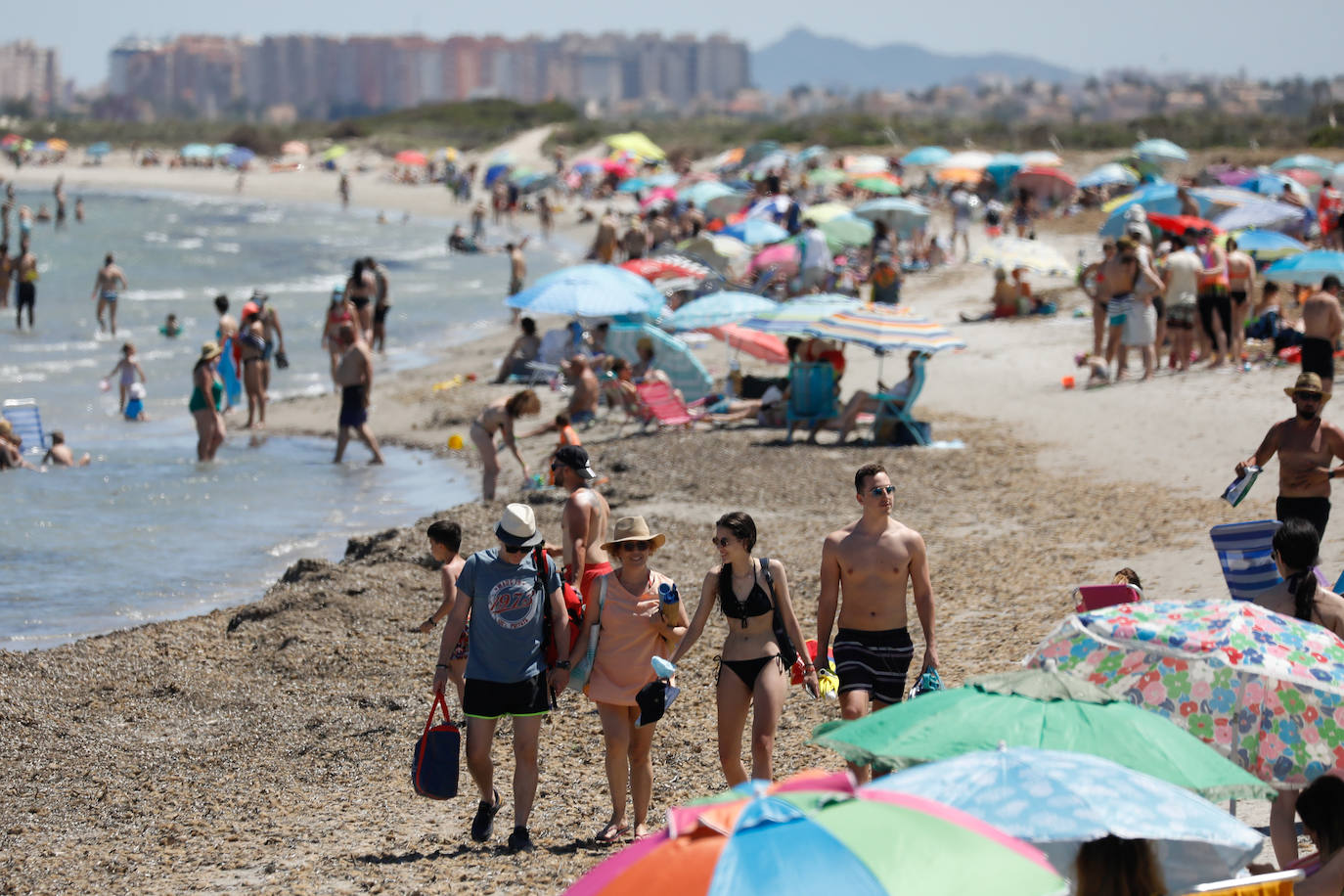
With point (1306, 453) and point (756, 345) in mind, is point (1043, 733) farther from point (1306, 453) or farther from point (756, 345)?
point (756, 345)

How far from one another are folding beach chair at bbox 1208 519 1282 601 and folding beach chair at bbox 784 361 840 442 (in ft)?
24.5

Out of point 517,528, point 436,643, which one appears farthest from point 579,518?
point 436,643

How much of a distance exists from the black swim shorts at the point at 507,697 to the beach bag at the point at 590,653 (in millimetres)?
129

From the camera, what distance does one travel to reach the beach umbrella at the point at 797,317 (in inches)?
493

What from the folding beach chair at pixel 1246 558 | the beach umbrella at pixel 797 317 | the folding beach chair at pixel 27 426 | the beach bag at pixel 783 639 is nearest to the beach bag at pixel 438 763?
the beach bag at pixel 783 639

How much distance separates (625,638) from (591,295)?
32.1 ft

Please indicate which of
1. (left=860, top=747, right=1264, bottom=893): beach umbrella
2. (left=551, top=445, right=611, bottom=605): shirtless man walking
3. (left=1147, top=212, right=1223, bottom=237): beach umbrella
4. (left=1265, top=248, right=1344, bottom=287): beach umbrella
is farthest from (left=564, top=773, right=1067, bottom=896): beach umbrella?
(left=1147, top=212, right=1223, bottom=237): beach umbrella

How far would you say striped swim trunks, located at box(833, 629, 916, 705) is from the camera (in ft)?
17.6

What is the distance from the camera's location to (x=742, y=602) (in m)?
5.07

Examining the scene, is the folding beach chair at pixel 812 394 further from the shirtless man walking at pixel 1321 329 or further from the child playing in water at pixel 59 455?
the child playing in water at pixel 59 455

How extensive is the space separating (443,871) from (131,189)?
75732mm

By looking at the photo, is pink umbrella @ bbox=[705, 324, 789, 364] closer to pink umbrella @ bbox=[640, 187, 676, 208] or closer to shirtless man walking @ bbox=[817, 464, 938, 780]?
shirtless man walking @ bbox=[817, 464, 938, 780]

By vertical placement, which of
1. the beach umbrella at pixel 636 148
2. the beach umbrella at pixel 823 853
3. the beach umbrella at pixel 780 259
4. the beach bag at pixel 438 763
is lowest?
the beach bag at pixel 438 763

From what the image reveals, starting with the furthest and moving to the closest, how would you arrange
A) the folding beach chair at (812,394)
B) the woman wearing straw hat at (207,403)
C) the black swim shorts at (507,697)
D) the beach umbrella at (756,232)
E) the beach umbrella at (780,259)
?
the beach umbrella at (756,232)
the beach umbrella at (780,259)
the woman wearing straw hat at (207,403)
the folding beach chair at (812,394)
the black swim shorts at (507,697)
